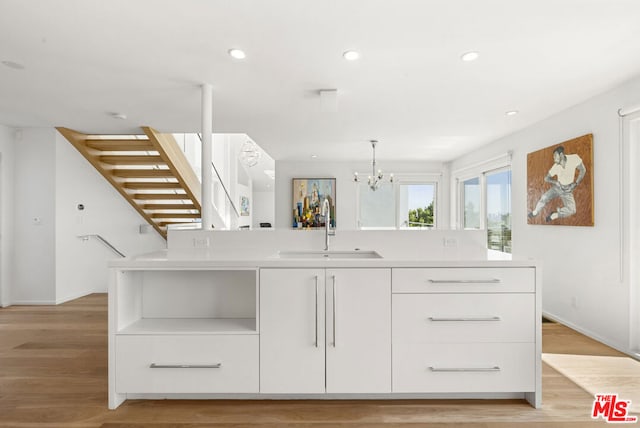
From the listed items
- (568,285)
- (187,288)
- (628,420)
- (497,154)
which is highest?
(497,154)

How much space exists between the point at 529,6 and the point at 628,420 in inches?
88.6

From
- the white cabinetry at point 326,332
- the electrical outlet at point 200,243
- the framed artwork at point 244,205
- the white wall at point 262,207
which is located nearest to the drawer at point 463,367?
the white cabinetry at point 326,332

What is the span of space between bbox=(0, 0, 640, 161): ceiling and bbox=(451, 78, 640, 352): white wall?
19cm

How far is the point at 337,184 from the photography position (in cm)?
723

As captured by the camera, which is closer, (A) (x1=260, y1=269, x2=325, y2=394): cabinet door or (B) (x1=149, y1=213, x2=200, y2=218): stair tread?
(A) (x1=260, y1=269, x2=325, y2=394): cabinet door

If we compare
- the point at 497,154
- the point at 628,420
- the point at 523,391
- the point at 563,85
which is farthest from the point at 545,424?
the point at 497,154

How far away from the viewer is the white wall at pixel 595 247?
2.97 meters

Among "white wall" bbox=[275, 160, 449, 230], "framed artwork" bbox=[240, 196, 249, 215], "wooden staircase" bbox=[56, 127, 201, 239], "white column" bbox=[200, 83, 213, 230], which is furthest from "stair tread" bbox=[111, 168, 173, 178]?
"framed artwork" bbox=[240, 196, 249, 215]

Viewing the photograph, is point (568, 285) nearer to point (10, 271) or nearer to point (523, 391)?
point (523, 391)

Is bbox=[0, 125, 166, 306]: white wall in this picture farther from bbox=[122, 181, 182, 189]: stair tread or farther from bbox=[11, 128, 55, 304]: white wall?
bbox=[122, 181, 182, 189]: stair tread

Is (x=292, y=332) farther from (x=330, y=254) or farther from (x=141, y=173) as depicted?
(x=141, y=173)

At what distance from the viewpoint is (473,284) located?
1.94m

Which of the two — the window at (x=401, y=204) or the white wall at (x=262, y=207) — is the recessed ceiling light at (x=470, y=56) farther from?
the white wall at (x=262, y=207)

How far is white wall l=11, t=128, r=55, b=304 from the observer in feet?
14.3
